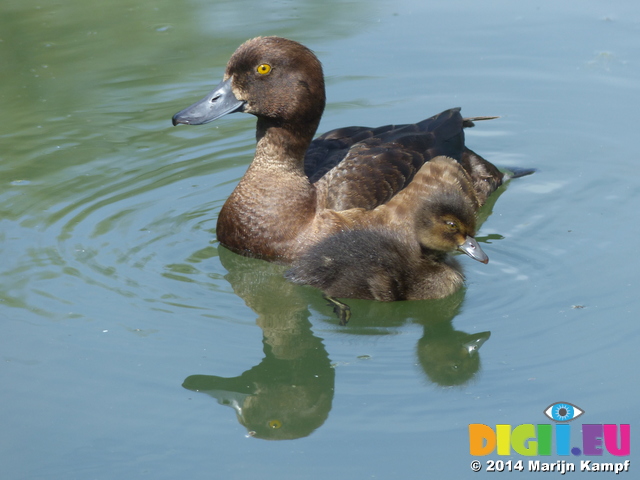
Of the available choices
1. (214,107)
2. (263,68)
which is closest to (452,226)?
(263,68)

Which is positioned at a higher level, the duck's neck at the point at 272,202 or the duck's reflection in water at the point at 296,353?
the duck's neck at the point at 272,202

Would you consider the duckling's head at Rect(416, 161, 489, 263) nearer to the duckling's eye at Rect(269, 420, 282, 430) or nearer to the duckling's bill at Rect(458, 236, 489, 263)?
the duckling's bill at Rect(458, 236, 489, 263)

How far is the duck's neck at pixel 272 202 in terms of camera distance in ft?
20.7

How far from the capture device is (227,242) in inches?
256

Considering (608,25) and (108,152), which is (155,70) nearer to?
(108,152)

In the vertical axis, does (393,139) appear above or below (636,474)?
above

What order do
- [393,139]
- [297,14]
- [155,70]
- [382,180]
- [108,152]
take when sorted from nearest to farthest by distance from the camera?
[382,180] → [393,139] → [108,152] → [155,70] → [297,14]

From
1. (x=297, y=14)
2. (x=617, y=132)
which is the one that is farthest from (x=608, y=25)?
(x=297, y=14)

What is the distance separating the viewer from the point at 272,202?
637 cm

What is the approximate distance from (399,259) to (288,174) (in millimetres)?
1099

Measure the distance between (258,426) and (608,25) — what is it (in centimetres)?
709

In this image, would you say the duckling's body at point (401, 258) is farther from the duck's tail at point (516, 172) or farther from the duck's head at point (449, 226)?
the duck's tail at point (516, 172)

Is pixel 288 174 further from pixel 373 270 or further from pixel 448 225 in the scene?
pixel 448 225

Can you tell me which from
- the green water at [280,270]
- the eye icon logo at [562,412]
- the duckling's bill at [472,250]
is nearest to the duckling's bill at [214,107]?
the green water at [280,270]
